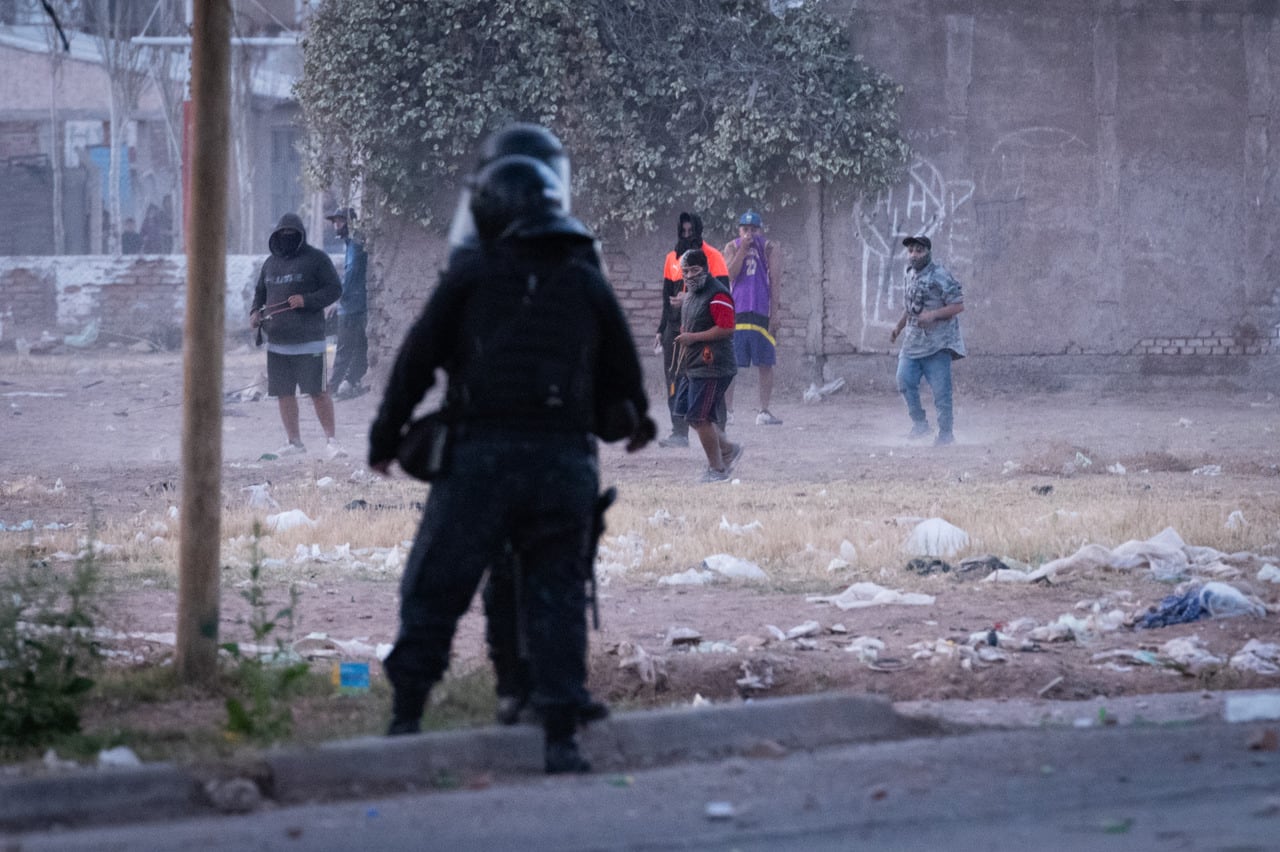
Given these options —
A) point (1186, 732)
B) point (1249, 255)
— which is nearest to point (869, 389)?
point (1249, 255)

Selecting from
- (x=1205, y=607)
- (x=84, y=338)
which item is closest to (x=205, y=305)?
(x=1205, y=607)

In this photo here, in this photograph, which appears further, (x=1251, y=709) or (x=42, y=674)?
(x=1251, y=709)

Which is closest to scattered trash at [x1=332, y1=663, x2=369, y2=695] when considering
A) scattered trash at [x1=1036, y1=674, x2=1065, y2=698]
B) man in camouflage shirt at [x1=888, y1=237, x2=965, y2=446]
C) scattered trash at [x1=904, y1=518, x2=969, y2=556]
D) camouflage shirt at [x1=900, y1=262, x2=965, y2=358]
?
scattered trash at [x1=1036, y1=674, x2=1065, y2=698]

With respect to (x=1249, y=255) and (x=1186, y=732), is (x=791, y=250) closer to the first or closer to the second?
(x=1249, y=255)

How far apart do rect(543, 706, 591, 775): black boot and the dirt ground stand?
1.46 metres

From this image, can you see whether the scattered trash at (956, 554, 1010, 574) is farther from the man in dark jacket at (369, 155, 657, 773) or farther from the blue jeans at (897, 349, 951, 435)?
the blue jeans at (897, 349, 951, 435)

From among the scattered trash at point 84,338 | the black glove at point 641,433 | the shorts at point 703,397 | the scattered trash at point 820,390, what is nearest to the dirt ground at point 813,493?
the scattered trash at point 820,390

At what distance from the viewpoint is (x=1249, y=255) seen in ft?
57.1

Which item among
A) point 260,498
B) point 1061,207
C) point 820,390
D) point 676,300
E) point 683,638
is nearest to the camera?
point 683,638

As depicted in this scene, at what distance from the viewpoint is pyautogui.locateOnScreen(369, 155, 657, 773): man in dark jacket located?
4117 millimetres

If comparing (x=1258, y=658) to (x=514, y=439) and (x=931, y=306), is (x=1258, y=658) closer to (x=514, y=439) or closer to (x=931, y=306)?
(x=514, y=439)

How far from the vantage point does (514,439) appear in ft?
13.6

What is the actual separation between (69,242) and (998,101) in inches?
1062

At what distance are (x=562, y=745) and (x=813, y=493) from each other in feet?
21.6
